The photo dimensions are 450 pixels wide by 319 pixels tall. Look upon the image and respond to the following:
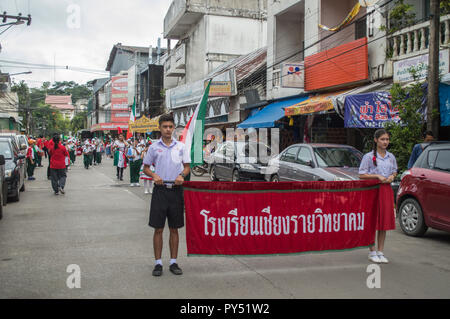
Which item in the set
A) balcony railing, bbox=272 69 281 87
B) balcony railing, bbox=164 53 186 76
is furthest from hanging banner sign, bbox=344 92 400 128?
balcony railing, bbox=164 53 186 76

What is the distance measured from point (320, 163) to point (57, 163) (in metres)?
7.77

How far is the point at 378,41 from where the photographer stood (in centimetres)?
1512

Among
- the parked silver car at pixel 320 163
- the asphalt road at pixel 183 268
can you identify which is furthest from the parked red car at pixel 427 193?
the parked silver car at pixel 320 163

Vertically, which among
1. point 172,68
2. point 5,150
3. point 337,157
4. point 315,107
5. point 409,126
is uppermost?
point 172,68

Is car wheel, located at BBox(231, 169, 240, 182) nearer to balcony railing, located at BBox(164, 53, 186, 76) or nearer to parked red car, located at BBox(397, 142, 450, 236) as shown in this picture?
parked red car, located at BBox(397, 142, 450, 236)

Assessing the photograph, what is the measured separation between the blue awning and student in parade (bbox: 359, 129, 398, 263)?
12.2 m

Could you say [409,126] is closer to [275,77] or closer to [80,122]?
[275,77]

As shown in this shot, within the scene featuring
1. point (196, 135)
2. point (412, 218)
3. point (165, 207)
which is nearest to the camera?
point (165, 207)

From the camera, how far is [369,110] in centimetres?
1302

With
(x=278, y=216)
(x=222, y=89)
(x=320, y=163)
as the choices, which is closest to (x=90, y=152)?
(x=222, y=89)

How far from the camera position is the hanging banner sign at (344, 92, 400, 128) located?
12344mm

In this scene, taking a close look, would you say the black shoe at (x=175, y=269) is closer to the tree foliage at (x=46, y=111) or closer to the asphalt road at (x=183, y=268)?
the asphalt road at (x=183, y=268)

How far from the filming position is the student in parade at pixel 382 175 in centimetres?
611
